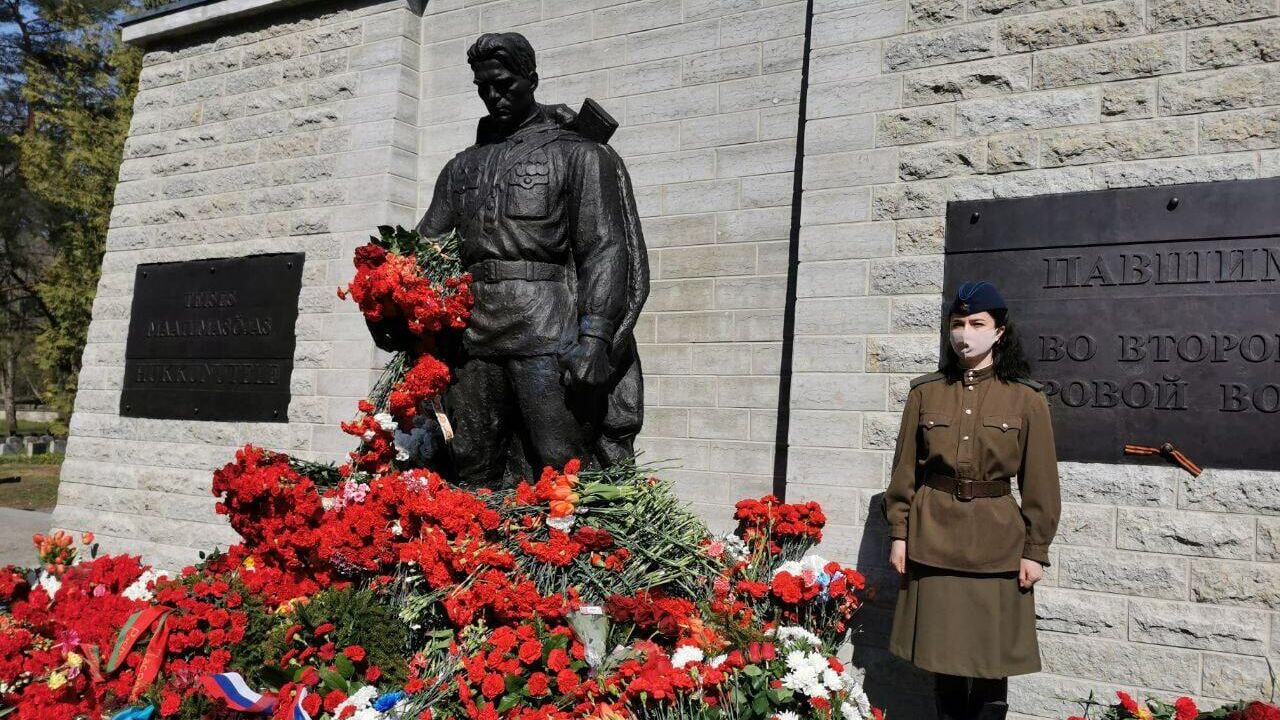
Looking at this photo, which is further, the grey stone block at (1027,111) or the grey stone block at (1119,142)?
the grey stone block at (1027,111)

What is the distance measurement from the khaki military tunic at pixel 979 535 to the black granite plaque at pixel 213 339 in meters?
4.51

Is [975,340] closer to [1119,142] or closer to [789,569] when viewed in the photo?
[789,569]

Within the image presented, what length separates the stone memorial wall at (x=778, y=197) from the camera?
373 cm

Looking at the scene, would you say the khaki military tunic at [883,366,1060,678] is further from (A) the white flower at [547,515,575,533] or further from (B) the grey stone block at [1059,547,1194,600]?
(A) the white flower at [547,515,575,533]

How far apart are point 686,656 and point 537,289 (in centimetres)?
150

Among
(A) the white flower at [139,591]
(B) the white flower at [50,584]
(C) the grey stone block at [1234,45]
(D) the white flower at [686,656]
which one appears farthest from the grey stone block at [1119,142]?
(B) the white flower at [50,584]

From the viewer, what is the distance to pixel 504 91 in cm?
365

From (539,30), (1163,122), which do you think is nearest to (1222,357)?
(1163,122)

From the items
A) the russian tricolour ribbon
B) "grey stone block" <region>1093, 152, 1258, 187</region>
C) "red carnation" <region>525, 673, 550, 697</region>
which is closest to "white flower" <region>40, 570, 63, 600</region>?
the russian tricolour ribbon

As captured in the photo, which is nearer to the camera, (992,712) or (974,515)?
(974,515)

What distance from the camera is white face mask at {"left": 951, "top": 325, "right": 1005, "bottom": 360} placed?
3123mm

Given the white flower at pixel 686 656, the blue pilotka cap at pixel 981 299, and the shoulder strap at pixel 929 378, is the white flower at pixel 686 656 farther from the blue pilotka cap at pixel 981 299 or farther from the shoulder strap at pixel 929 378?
the blue pilotka cap at pixel 981 299

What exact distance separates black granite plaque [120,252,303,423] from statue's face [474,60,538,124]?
308 cm

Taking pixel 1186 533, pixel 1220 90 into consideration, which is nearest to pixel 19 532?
pixel 1186 533
